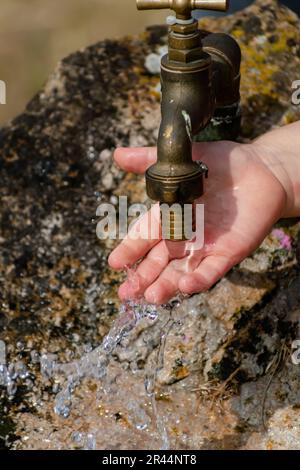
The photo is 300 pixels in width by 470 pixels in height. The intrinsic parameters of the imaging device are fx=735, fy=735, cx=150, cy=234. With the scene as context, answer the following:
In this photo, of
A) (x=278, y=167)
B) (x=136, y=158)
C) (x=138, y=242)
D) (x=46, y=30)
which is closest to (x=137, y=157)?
(x=136, y=158)

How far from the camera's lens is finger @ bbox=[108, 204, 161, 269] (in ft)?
4.69

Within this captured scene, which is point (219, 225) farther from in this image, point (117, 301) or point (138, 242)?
point (117, 301)

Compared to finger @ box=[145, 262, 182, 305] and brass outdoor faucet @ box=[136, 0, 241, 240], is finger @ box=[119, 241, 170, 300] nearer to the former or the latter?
finger @ box=[145, 262, 182, 305]

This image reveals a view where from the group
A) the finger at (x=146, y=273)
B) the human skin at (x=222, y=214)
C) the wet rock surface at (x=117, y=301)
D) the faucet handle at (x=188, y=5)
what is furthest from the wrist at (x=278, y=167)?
the faucet handle at (x=188, y=5)

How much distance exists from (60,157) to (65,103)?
0.49 feet

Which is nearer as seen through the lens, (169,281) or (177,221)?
(177,221)

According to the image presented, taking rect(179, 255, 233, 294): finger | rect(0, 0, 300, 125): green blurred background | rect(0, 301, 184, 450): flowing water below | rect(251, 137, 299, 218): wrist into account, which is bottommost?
rect(0, 301, 184, 450): flowing water below

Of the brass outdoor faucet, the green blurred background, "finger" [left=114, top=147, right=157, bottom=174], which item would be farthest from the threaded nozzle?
the green blurred background

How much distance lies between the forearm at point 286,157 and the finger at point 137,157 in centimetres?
21

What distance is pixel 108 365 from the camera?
5.24 ft

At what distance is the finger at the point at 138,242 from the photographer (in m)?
1.43

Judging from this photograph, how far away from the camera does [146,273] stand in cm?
142

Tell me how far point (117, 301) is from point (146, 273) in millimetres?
254

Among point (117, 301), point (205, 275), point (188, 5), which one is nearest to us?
point (188, 5)
